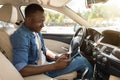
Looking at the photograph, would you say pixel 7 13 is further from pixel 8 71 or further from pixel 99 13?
pixel 99 13

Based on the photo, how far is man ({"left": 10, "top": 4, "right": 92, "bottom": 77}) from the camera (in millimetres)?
2416

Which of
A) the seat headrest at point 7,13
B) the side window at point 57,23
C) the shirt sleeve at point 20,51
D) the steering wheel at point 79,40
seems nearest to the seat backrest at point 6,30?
the seat headrest at point 7,13

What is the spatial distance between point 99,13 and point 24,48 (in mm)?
1640

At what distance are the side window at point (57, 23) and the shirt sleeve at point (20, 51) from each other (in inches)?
52.2

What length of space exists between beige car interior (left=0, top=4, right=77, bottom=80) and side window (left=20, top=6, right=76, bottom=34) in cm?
69

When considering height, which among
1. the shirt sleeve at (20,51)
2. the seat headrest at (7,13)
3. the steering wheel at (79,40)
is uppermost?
the seat headrest at (7,13)

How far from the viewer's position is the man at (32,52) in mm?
2416

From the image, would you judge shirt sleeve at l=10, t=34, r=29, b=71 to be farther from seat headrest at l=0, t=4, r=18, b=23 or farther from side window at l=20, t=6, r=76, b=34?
side window at l=20, t=6, r=76, b=34

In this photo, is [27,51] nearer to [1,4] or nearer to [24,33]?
[24,33]

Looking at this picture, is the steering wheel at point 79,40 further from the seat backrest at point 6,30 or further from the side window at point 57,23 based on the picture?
the seat backrest at point 6,30

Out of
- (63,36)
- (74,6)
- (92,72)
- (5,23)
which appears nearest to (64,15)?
(74,6)

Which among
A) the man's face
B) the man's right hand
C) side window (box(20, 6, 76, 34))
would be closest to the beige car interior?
the man's right hand

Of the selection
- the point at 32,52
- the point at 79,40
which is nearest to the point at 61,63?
the point at 32,52

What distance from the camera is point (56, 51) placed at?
14.0ft
